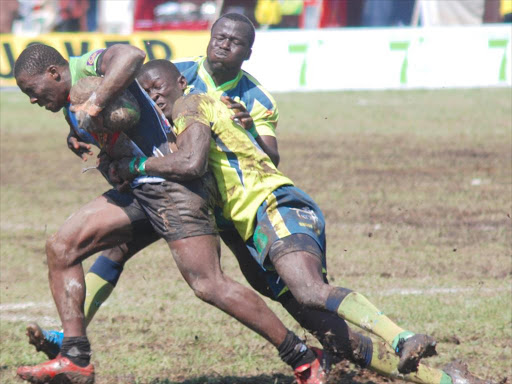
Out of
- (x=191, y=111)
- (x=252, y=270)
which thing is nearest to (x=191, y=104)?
(x=191, y=111)

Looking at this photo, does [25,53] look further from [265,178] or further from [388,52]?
[388,52]

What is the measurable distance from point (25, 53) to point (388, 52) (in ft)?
52.9

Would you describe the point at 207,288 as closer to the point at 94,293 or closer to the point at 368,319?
the point at 368,319

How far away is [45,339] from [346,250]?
3.97m

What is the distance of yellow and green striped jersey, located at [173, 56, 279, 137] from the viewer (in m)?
5.98

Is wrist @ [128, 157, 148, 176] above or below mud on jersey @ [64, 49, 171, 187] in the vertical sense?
below

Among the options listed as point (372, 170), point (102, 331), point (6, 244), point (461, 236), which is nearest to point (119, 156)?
point (102, 331)

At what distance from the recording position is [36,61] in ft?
15.9

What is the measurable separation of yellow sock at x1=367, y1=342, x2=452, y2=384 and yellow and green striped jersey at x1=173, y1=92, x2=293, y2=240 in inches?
37.7

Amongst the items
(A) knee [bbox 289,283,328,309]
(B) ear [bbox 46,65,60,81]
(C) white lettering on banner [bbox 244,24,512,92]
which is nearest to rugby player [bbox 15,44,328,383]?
(B) ear [bbox 46,65,60,81]

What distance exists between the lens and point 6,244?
8781mm

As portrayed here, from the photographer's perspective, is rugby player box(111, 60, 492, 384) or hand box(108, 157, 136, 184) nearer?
rugby player box(111, 60, 492, 384)

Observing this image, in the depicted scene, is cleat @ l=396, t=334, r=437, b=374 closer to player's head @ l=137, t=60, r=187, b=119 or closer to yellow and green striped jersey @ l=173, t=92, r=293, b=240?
yellow and green striped jersey @ l=173, t=92, r=293, b=240

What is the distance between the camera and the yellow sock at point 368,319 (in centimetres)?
455
